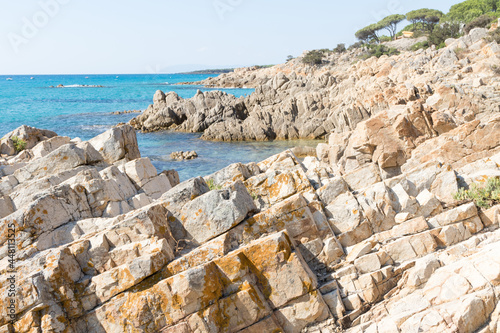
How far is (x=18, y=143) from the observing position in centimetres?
2111

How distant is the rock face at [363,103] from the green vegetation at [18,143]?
18321mm

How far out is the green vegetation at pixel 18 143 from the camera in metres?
21.0

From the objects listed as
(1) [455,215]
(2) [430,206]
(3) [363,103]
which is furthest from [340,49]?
(1) [455,215]

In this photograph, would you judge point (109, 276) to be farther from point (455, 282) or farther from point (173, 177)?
point (173, 177)

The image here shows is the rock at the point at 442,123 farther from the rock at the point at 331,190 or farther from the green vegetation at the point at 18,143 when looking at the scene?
the green vegetation at the point at 18,143

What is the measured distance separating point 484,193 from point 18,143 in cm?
2148

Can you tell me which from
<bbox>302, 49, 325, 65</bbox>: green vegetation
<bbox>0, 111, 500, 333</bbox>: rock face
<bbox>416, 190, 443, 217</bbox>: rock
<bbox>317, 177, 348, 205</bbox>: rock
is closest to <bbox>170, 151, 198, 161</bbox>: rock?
<bbox>0, 111, 500, 333</bbox>: rock face

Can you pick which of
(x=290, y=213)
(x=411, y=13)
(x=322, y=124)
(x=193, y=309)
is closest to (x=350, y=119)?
(x=322, y=124)

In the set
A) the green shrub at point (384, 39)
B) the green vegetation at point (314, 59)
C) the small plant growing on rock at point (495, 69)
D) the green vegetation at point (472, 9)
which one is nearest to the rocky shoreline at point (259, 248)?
the small plant growing on rock at point (495, 69)

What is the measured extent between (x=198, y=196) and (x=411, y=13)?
14543cm

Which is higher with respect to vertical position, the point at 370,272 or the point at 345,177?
the point at 345,177

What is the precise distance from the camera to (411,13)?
134625 millimetres

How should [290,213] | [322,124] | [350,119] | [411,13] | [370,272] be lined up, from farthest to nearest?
[411,13] → [322,124] → [350,119] → [290,213] → [370,272]

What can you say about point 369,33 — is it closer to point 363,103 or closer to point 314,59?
point 314,59
